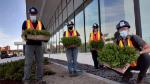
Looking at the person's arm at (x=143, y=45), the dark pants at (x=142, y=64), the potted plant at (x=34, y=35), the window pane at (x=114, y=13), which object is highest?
the window pane at (x=114, y=13)

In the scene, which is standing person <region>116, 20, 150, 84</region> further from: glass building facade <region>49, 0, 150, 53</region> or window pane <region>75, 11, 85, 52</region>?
window pane <region>75, 11, 85, 52</region>

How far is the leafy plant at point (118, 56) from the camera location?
208 inches

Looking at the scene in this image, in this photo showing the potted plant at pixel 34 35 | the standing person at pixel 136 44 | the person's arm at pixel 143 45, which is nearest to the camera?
the person's arm at pixel 143 45

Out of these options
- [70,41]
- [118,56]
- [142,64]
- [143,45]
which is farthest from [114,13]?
[118,56]

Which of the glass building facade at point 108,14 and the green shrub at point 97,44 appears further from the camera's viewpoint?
the green shrub at point 97,44

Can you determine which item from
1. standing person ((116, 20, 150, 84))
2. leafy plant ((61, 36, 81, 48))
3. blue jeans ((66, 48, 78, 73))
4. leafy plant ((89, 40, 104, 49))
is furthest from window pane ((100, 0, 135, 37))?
standing person ((116, 20, 150, 84))

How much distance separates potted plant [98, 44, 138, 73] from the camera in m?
5.29

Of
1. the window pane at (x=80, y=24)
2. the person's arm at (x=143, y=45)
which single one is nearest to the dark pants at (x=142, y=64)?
the person's arm at (x=143, y=45)

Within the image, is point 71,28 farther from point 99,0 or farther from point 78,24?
point 78,24

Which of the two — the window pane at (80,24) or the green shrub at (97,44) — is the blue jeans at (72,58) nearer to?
the green shrub at (97,44)

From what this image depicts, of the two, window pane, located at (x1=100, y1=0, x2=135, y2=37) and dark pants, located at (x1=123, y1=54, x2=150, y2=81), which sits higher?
window pane, located at (x1=100, y1=0, x2=135, y2=37)

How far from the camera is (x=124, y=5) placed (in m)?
10.1

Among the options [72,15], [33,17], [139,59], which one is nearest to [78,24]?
[72,15]

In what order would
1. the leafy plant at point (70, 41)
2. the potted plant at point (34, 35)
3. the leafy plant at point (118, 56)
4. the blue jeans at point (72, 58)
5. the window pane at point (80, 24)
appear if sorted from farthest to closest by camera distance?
the window pane at point (80, 24) → the blue jeans at point (72, 58) → the leafy plant at point (70, 41) → the potted plant at point (34, 35) → the leafy plant at point (118, 56)
